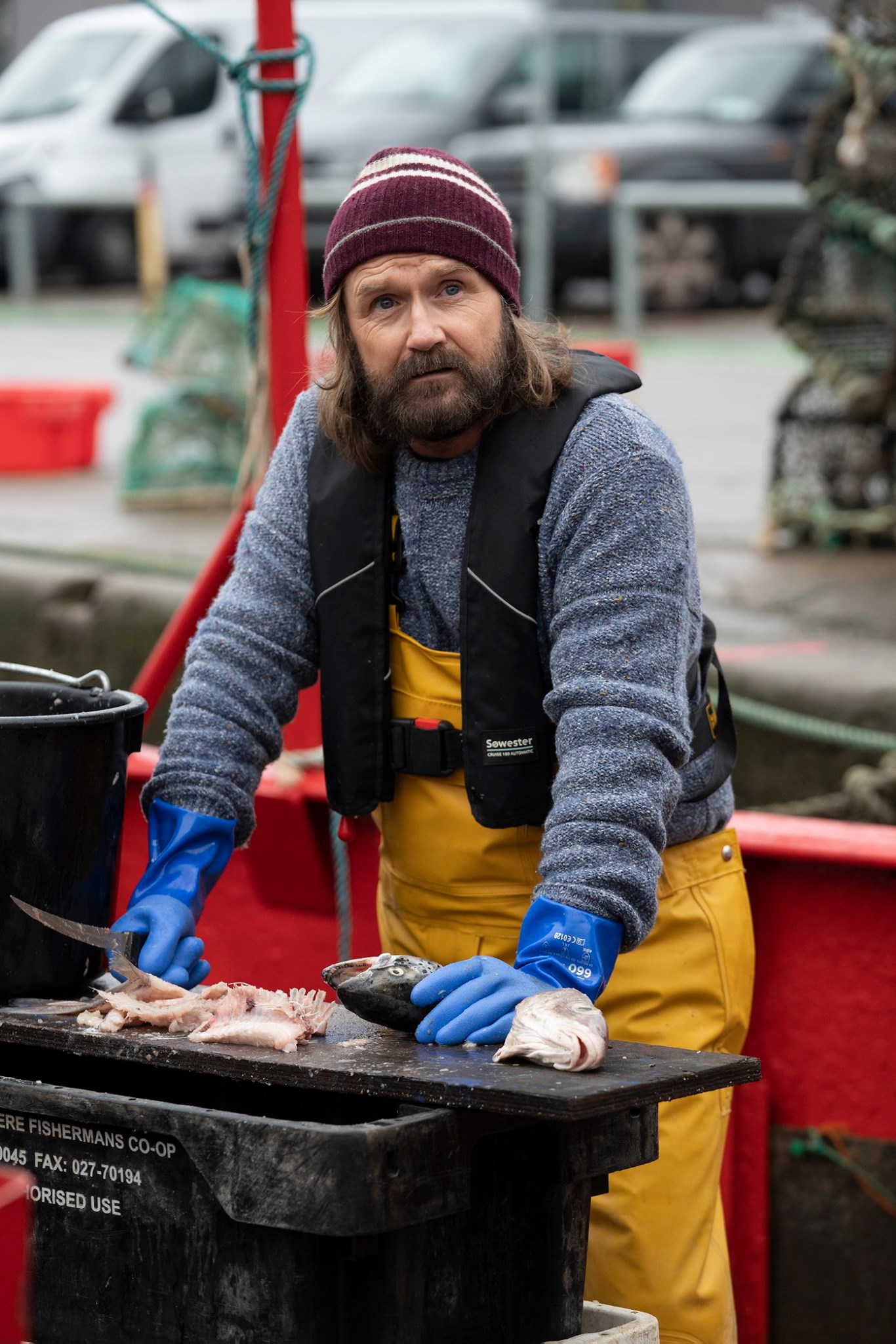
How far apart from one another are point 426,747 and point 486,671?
189 millimetres

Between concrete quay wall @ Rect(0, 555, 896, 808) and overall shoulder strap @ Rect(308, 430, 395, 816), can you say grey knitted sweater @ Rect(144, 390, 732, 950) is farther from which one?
concrete quay wall @ Rect(0, 555, 896, 808)

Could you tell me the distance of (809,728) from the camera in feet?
18.1

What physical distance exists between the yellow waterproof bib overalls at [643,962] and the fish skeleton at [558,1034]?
0.57m

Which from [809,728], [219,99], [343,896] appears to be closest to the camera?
[343,896]

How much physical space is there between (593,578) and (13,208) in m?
17.5

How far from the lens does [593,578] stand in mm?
2881

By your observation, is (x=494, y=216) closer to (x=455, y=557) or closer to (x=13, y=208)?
(x=455, y=557)

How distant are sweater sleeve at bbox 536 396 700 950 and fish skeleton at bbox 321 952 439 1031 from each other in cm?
21

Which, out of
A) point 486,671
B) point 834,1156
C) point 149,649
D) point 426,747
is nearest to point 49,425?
point 149,649

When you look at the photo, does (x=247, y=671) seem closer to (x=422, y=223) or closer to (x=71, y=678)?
(x=71, y=678)

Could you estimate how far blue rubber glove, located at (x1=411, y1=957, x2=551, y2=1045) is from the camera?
2.58 m

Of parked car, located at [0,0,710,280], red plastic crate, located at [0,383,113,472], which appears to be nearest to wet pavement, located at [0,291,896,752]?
red plastic crate, located at [0,383,113,472]

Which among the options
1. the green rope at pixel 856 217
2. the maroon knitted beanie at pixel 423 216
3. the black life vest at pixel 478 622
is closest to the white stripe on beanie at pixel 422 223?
the maroon knitted beanie at pixel 423 216

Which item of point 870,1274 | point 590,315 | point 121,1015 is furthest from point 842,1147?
point 590,315
